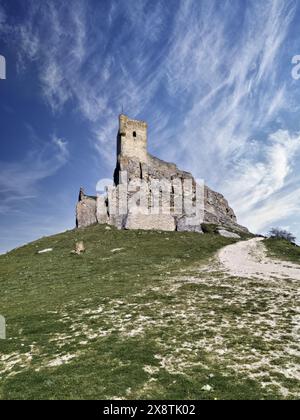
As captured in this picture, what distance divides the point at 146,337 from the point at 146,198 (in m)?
80.9

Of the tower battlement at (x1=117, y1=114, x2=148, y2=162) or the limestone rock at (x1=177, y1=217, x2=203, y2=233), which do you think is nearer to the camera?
the limestone rock at (x1=177, y1=217, x2=203, y2=233)

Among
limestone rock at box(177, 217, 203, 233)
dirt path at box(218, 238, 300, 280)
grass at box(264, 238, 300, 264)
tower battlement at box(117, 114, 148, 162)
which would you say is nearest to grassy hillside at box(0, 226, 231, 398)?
dirt path at box(218, 238, 300, 280)

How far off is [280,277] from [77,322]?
23.8 m

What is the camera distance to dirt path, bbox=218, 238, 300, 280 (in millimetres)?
36531

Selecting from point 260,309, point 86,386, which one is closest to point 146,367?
point 86,386

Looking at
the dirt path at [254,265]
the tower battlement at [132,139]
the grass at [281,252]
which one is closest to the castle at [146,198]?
the tower battlement at [132,139]

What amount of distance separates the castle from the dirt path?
110 feet

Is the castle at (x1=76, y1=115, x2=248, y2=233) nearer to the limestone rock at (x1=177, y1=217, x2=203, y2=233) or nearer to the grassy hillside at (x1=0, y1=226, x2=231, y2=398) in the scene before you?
the limestone rock at (x1=177, y1=217, x2=203, y2=233)

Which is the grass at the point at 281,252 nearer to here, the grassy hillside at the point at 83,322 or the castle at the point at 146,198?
the grassy hillside at the point at 83,322

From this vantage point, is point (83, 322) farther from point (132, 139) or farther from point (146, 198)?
point (132, 139)

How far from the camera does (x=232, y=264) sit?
44.1 m

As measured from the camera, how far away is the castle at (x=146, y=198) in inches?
3612

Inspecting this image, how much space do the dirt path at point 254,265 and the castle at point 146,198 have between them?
33601mm

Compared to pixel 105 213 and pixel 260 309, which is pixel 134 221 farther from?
pixel 260 309
